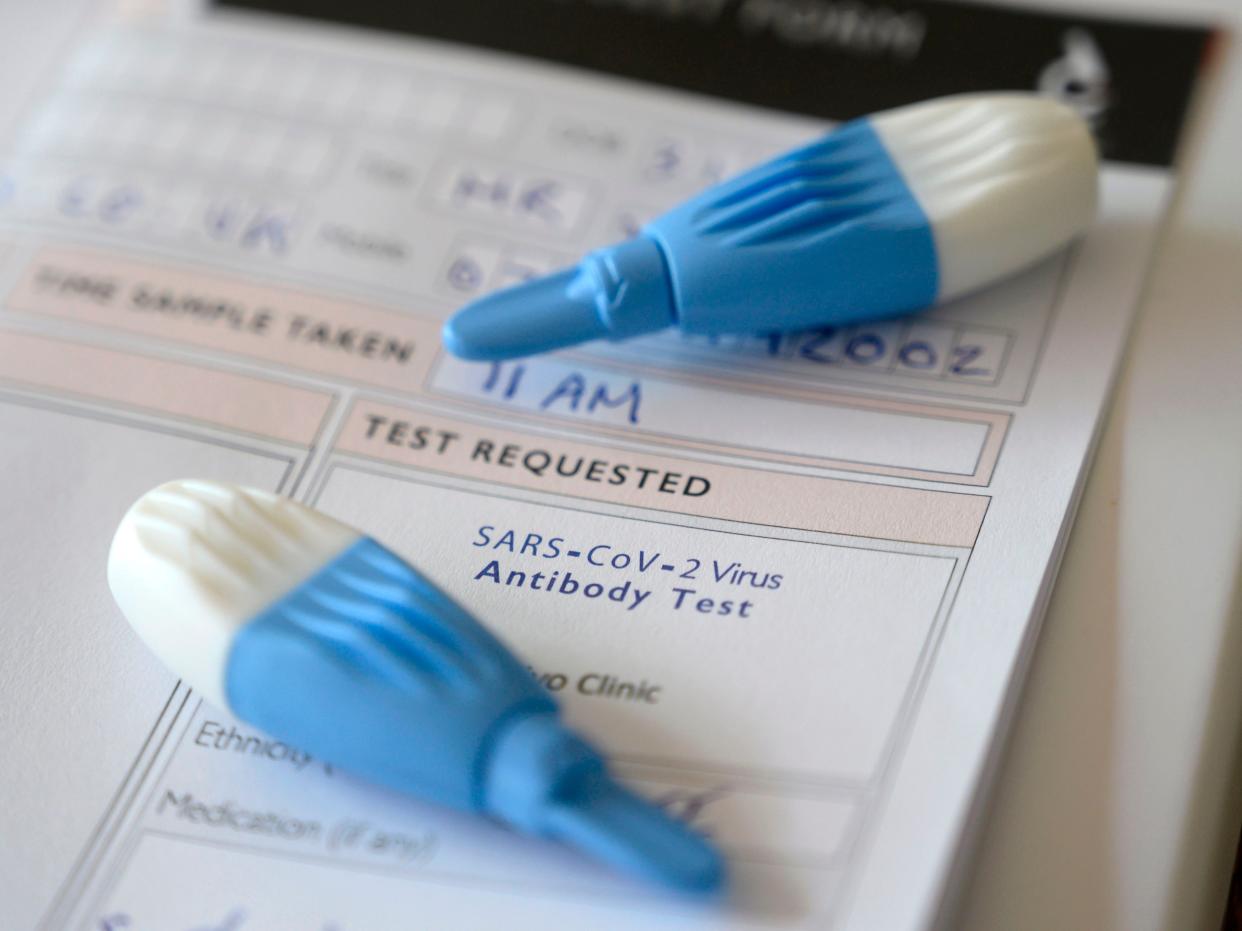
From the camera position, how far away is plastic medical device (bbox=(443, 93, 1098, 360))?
0.40 metres

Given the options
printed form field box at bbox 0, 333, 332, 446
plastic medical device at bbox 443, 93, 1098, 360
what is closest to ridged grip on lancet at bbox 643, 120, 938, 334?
plastic medical device at bbox 443, 93, 1098, 360

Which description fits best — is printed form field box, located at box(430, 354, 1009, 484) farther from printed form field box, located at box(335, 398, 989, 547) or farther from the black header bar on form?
the black header bar on form

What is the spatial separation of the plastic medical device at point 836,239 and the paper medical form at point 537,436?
0.07ft

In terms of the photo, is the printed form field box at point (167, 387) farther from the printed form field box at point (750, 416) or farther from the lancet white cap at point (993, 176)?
the lancet white cap at point (993, 176)

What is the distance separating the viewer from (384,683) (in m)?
0.31

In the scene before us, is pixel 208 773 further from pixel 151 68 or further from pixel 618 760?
pixel 151 68

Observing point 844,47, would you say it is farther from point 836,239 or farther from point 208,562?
point 208,562

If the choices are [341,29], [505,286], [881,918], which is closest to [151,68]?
[341,29]

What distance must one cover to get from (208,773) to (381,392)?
0.14m

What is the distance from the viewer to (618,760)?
0.33m

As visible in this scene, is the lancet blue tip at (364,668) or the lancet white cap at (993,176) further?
the lancet white cap at (993,176)

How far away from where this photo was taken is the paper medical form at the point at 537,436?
1.05 feet

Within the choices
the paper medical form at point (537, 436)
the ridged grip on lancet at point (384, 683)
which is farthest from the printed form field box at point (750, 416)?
the ridged grip on lancet at point (384, 683)

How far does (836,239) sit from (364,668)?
0.19 meters
